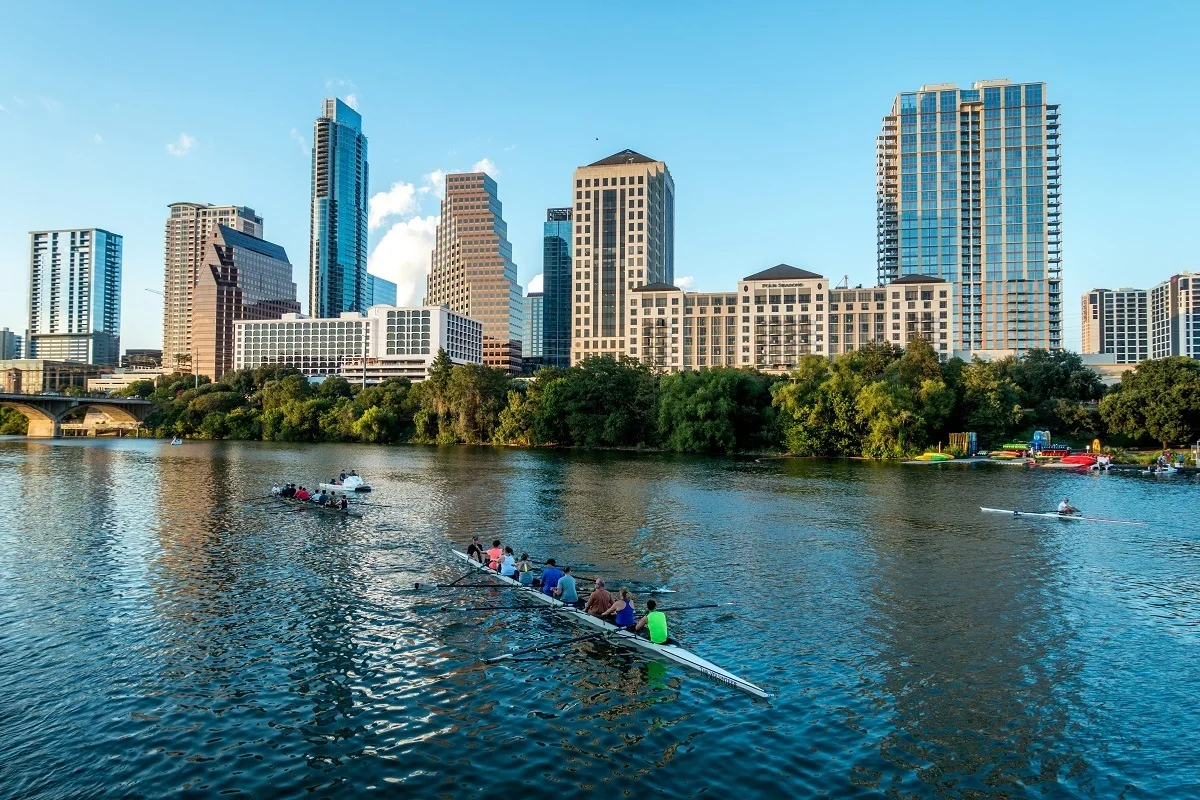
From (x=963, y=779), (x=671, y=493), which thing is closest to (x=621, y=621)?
(x=963, y=779)

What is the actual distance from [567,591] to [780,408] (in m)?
86.7

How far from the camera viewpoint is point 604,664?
21859mm

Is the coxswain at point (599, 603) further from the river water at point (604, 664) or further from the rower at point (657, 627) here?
the rower at point (657, 627)

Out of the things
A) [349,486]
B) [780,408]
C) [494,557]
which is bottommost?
[494,557]

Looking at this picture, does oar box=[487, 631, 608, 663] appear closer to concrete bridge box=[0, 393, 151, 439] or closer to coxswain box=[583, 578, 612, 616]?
coxswain box=[583, 578, 612, 616]

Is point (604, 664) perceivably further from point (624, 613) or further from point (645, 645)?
point (624, 613)

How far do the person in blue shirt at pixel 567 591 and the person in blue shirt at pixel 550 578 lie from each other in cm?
62

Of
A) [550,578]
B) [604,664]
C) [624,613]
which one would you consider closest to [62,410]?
[550,578]

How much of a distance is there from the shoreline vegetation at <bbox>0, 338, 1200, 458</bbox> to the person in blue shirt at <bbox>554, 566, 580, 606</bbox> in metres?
82.6

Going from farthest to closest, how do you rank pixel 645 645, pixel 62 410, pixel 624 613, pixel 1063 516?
pixel 62 410 < pixel 1063 516 < pixel 624 613 < pixel 645 645

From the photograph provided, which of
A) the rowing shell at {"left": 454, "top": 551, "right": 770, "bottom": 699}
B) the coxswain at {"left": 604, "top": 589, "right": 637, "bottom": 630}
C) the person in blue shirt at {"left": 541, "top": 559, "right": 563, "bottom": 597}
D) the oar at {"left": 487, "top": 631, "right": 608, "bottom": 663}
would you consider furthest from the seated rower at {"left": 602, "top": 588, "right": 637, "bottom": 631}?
the person in blue shirt at {"left": 541, "top": 559, "right": 563, "bottom": 597}

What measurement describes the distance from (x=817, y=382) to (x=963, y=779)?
98.7 m

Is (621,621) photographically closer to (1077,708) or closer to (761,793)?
(761,793)

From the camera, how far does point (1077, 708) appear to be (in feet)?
61.6
